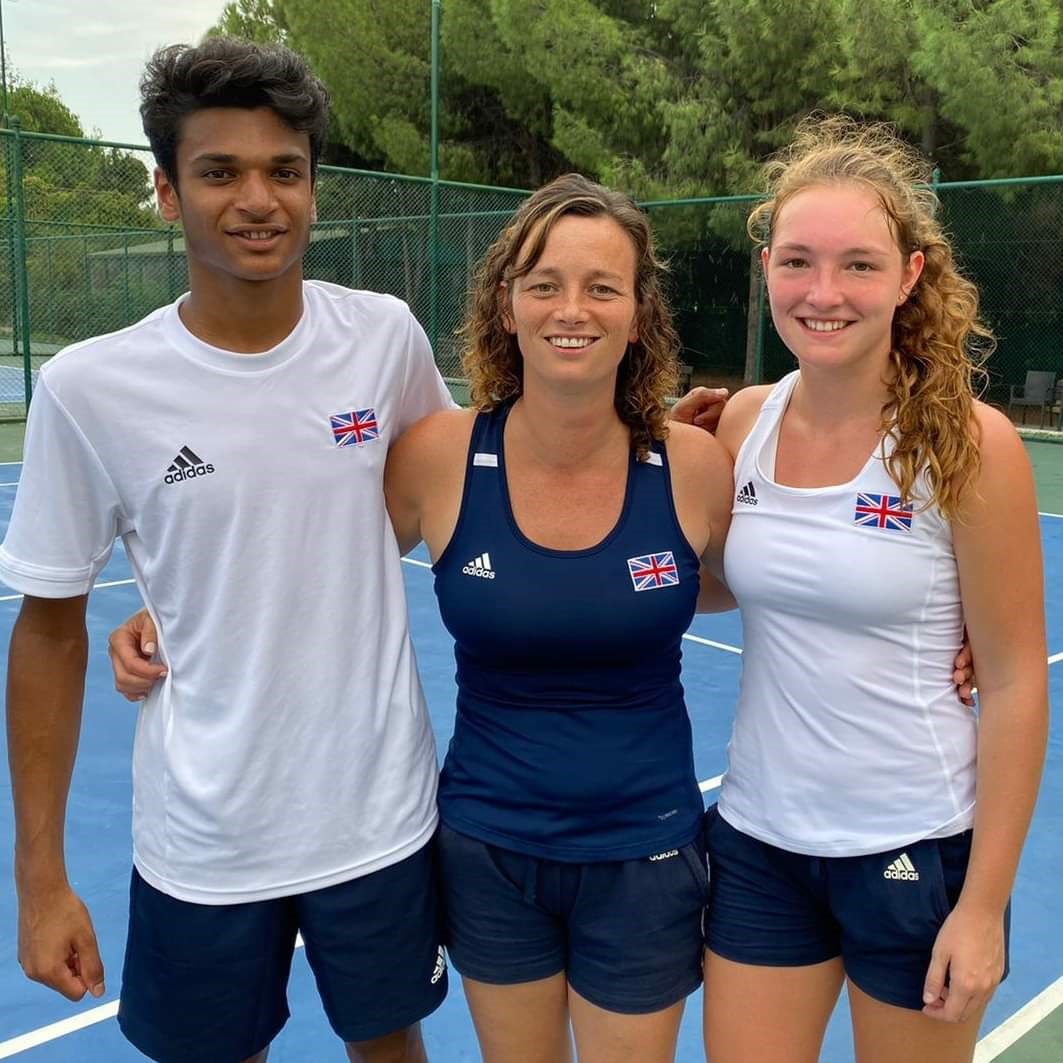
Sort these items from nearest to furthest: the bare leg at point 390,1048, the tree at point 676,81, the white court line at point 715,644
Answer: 1. the bare leg at point 390,1048
2. the white court line at point 715,644
3. the tree at point 676,81

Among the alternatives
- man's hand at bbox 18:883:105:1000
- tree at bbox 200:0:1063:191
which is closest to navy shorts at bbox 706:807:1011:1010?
man's hand at bbox 18:883:105:1000

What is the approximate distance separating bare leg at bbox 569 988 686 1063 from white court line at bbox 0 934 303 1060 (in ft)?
3.45

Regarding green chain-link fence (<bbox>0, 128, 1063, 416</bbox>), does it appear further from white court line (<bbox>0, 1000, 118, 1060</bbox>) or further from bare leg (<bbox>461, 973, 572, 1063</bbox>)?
bare leg (<bbox>461, 973, 572, 1063</bbox>)

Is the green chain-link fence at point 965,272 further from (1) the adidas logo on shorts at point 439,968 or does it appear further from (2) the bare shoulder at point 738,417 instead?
(1) the adidas logo on shorts at point 439,968

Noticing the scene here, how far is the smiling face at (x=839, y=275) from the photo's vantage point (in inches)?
73.7

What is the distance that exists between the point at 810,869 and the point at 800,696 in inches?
11.4

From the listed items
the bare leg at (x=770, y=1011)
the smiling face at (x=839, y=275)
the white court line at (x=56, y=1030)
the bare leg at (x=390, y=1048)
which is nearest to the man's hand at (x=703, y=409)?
the smiling face at (x=839, y=275)

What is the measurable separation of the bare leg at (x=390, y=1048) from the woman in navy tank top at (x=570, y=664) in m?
0.17

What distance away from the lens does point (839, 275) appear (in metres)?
1.88

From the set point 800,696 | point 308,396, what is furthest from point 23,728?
point 800,696

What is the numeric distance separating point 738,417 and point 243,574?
98 cm

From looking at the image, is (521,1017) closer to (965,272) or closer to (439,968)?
(439,968)

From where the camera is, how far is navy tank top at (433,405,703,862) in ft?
6.33

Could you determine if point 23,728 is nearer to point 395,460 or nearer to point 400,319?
point 395,460
